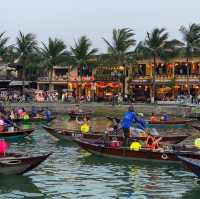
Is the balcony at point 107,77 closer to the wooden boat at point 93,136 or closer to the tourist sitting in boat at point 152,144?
the wooden boat at point 93,136

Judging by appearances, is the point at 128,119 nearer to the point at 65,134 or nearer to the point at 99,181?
the point at 65,134

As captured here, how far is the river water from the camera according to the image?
2173 cm

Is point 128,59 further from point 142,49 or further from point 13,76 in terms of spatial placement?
point 13,76

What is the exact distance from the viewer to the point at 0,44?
284ft

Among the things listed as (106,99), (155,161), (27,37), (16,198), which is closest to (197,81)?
(106,99)

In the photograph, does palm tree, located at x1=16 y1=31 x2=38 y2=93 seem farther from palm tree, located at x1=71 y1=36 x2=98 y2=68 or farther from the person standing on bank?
the person standing on bank

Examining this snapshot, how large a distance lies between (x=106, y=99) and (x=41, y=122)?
33234 millimetres

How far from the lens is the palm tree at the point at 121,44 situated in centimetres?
8303

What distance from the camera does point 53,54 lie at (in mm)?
86500

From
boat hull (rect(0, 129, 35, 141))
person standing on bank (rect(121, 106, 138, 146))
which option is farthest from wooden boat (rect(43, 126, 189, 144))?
boat hull (rect(0, 129, 35, 141))

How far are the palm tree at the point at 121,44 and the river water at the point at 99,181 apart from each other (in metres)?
52.4

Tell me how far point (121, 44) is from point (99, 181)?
198 feet

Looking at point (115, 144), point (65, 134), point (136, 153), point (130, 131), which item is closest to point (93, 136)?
point (65, 134)

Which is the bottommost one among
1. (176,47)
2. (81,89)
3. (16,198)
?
(16,198)
